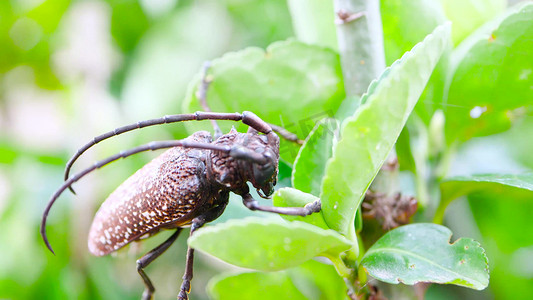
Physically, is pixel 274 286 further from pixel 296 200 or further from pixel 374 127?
pixel 374 127

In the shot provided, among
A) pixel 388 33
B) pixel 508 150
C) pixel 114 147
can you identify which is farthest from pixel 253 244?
pixel 114 147

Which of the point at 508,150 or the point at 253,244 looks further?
the point at 508,150

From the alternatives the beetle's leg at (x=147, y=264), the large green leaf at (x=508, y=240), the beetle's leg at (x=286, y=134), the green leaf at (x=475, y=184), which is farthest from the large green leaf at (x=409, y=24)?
the beetle's leg at (x=147, y=264)

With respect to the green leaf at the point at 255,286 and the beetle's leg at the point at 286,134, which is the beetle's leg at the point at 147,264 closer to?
the green leaf at the point at 255,286

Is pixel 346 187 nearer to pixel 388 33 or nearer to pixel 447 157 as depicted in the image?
pixel 388 33

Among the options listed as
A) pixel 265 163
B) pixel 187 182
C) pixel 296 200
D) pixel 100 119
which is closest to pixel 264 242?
pixel 296 200

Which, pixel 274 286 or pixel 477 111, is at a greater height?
pixel 477 111

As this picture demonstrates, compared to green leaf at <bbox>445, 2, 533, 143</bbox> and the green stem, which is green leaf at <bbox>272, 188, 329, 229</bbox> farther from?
green leaf at <bbox>445, 2, 533, 143</bbox>
